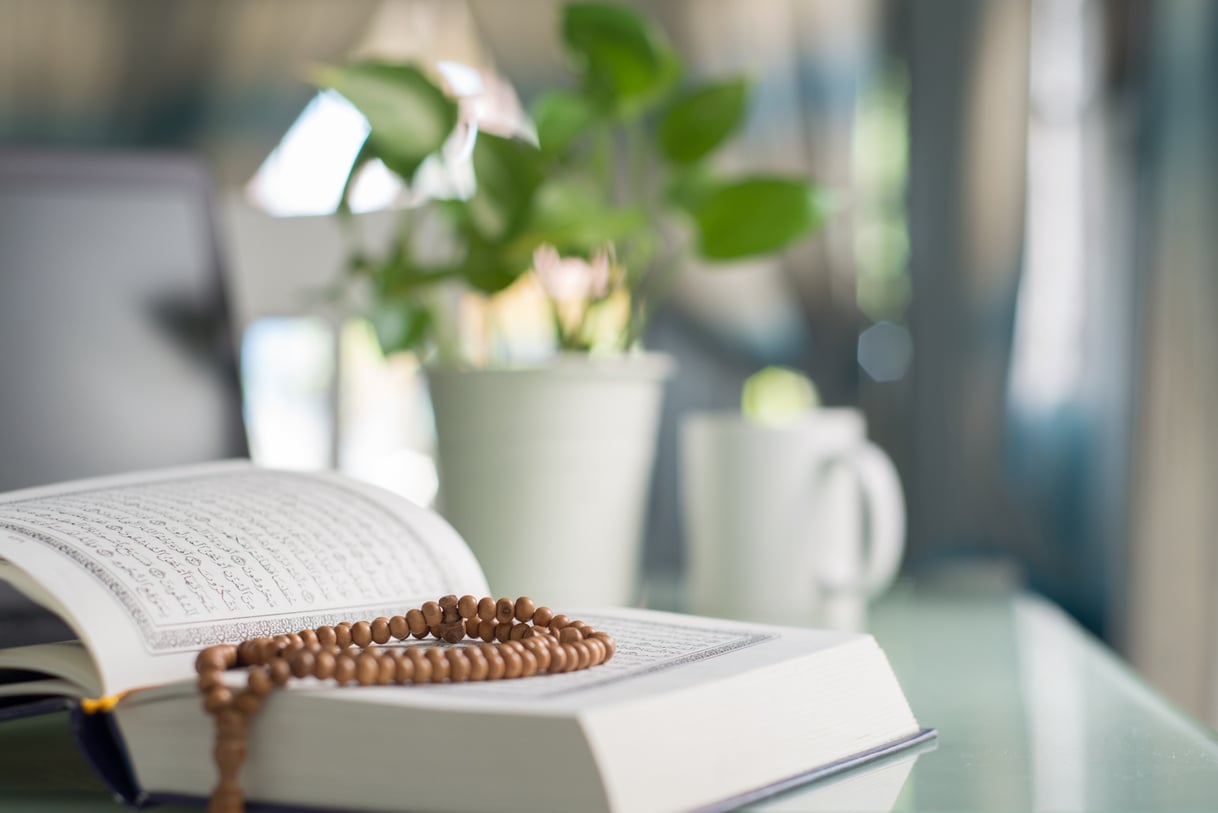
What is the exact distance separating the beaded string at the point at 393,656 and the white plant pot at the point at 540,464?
0.89ft

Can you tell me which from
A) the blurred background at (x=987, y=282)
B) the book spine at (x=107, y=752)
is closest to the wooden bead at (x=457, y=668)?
the book spine at (x=107, y=752)

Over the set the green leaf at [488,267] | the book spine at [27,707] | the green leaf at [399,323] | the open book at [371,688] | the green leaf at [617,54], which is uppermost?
the green leaf at [617,54]

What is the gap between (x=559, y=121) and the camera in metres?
0.74

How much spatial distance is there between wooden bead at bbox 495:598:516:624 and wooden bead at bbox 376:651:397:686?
0.28ft

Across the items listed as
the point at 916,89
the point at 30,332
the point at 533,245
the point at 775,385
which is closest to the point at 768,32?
the point at 916,89

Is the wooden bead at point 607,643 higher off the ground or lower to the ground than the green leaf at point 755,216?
lower

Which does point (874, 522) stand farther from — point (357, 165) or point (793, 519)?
point (357, 165)

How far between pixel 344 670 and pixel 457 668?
3 cm

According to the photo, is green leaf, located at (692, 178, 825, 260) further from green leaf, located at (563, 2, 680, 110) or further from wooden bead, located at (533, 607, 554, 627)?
wooden bead, located at (533, 607, 554, 627)

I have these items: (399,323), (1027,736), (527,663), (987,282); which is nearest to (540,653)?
(527,663)

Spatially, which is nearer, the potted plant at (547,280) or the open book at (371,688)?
the open book at (371,688)

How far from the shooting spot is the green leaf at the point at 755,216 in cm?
76

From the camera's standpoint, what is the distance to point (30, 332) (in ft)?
2.22

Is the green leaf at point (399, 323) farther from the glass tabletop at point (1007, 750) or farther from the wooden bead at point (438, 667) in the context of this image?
the wooden bead at point (438, 667)
